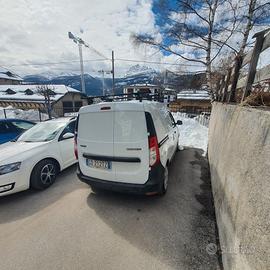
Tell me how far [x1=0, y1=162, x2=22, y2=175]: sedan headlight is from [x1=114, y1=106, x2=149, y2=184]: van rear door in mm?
2131

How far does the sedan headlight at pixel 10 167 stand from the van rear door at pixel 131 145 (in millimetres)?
2131

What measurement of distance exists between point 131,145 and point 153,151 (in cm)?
39

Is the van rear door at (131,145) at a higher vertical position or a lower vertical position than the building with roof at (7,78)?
lower

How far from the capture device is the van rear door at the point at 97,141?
3064 mm

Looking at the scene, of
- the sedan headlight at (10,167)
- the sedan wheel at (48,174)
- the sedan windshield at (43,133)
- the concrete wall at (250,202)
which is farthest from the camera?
the sedan windshield at (43,133)

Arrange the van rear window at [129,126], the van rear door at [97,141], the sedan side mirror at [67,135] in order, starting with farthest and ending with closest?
the sedan side mirror at [67,135]
the van rear door at [97,141]
the van rear window at [129,126]

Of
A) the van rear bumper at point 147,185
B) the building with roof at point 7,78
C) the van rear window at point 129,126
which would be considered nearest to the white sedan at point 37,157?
the van rear bumper at point 147,185

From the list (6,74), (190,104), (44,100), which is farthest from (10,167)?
(6,74)

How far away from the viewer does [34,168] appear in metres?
3.80

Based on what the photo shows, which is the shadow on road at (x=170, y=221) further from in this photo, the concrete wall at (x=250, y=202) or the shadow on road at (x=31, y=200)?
the shadow on road at (x=31, y=200)

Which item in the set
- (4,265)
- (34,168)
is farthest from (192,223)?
(34,168)

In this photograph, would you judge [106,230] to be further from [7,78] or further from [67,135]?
[7,78]

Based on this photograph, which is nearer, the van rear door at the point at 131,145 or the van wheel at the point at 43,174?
the van rear door at the point at 131,145

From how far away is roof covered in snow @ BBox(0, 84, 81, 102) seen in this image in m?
26.9
